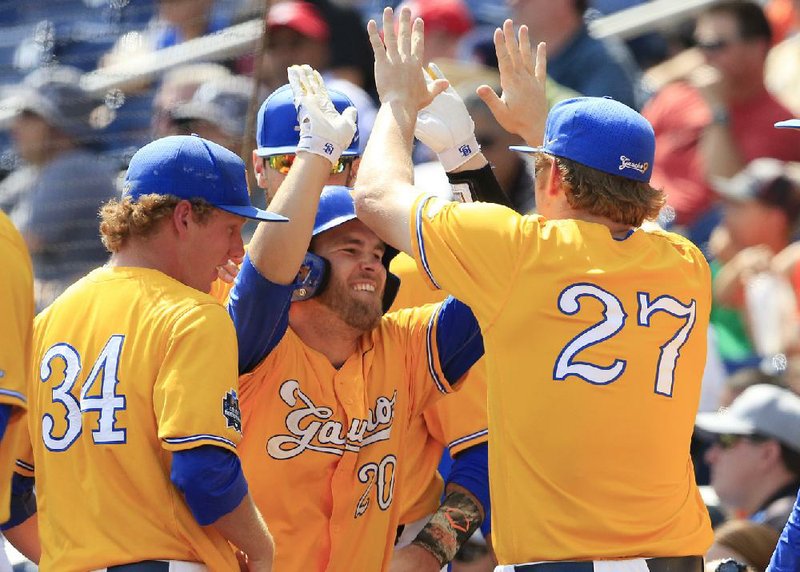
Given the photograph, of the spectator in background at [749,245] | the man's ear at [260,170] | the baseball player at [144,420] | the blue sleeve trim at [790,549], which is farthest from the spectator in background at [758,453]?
the baseball player at [144,420]

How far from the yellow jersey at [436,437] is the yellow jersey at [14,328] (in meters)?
1.31

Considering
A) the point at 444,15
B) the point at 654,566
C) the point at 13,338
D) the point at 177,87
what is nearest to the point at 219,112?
the point at 177,87

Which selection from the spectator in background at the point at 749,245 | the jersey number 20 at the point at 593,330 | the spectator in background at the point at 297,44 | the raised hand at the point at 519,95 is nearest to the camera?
the jersey number 20 at the point at 593,330

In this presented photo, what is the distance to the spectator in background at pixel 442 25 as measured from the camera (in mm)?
7672

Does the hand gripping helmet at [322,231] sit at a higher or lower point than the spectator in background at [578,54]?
lower

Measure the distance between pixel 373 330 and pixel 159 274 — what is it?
0.84 meters

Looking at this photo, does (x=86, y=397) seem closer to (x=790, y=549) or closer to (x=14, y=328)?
(x=14, y=328)

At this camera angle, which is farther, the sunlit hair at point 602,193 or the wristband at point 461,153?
the wristband at point 461,153

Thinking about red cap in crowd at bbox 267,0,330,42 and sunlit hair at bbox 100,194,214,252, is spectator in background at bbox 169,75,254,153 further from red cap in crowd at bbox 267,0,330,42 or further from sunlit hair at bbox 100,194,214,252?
sunlit hair at bbox 100,194,214,252

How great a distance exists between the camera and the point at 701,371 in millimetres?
3738

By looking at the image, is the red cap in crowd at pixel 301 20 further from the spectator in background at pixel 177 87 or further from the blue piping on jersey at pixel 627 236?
the blue piping on jersey at pixel 627 236

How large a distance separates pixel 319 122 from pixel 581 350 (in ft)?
2.92

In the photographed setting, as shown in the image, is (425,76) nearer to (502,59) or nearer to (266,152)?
(502,59)

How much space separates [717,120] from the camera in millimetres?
6617
